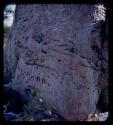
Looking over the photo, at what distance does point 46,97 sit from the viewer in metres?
4.54

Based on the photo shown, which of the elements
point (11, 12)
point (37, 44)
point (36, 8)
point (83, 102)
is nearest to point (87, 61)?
point (83, 102)

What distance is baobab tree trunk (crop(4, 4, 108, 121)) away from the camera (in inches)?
171

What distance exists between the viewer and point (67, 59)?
14.5 feet

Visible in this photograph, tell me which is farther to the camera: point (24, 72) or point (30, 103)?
point (24, 72)

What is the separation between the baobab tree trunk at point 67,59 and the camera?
171 inches

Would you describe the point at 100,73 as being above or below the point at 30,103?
above

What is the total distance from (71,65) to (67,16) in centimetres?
70

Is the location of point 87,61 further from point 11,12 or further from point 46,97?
point 11,12

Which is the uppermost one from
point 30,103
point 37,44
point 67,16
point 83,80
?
point 67,16

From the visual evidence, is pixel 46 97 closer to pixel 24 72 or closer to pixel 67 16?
pixel 24 72
